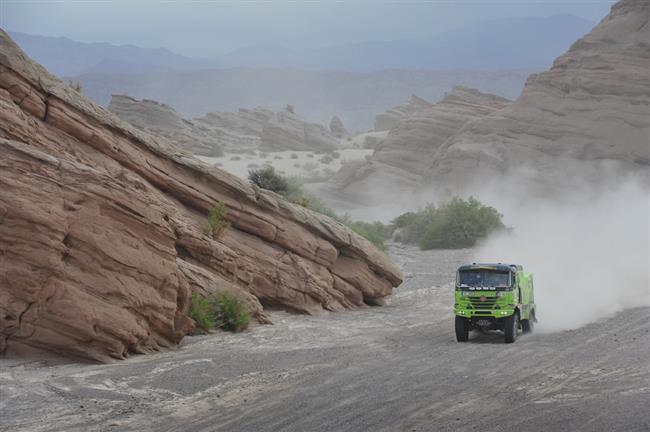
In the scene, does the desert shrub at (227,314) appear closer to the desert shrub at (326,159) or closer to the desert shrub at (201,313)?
the desert shrub at (201,313)

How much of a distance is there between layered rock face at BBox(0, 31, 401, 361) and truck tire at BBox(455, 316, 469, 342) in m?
5.63

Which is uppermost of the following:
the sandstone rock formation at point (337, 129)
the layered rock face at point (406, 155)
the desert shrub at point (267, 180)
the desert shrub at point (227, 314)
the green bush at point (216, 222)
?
the sandstone rock formation at point (337, 129)

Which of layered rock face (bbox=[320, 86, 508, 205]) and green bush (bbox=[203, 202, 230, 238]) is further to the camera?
layered rock face (bbox=[320, 86, 508, 205])

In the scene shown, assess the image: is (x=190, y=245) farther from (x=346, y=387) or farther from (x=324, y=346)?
(x=346, y=387)

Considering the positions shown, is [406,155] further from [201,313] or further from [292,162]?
[201,313]

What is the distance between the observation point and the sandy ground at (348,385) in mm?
14750

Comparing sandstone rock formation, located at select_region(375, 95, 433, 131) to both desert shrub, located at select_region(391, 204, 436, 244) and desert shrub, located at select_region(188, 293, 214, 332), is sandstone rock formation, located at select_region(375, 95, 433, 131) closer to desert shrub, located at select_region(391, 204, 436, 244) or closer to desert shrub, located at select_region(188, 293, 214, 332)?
desert shrub, located at select_region(391, 204, 436, 244)

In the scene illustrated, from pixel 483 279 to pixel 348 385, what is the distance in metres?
7.20

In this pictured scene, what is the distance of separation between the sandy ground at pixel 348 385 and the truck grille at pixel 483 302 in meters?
0.97

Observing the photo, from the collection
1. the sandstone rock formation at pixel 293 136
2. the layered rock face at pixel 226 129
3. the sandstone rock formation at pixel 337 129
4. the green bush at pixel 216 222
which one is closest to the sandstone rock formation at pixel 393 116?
the sandstone rock formation at pixel 337 129

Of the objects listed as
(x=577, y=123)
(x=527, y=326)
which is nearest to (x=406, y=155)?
(x=577, y=123)

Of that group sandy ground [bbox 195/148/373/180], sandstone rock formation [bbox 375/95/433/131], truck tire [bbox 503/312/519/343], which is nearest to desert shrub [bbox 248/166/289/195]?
truck tire [bbox 503/312/519/343]

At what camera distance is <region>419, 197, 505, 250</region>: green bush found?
54.9 meters

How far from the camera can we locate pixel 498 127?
75375mm
